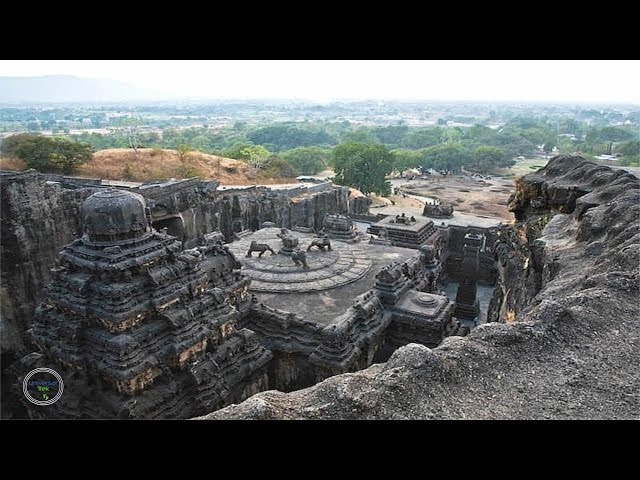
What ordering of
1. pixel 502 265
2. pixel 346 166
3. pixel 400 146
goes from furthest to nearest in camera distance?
pixel 400 146, pixel 346 166, pixel 502 265

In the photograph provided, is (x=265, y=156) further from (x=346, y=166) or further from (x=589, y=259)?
(x=589, y=259)

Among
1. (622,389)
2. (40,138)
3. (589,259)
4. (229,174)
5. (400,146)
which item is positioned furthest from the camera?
(400,146)

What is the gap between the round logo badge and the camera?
31.0ft

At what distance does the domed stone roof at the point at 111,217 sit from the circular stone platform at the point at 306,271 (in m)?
6.01

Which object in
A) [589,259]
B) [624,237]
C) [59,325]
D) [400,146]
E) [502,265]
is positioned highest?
[624,237]

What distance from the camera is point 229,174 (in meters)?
48.0

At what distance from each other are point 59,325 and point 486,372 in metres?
9.77

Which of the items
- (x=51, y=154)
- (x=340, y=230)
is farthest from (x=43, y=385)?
(x=51, y=154)

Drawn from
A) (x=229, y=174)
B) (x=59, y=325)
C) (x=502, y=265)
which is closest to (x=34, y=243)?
(x=59, y=325)

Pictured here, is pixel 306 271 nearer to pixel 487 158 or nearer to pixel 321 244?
pixel 321 244

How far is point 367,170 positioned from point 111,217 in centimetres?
4285

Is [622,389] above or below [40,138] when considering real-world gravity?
above

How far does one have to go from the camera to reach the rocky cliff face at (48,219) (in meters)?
17.0

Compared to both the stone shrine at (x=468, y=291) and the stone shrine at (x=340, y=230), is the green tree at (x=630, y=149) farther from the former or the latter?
the stone shrine at (x=340, y=230)
